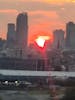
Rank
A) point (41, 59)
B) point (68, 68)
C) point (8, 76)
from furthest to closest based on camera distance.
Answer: point (68, 68) → point (41, 59) → point (8, 76)

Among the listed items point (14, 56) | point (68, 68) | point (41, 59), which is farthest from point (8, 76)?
point (14, 56)

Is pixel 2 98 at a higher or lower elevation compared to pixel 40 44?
lower

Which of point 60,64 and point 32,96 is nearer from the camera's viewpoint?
point 32,96

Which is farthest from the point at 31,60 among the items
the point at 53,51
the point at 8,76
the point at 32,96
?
the point at 32,96

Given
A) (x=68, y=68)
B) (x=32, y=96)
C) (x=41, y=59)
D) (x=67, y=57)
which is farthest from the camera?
(x=67, y=57)

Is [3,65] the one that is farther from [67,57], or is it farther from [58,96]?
[58,96]

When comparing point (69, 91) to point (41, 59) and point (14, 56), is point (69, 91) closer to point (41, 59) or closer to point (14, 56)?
point (41, 59)

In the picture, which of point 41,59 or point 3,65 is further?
point 3,65

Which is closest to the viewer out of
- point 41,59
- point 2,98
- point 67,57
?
point 2,98

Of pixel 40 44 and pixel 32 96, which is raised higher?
pixel 40 44
